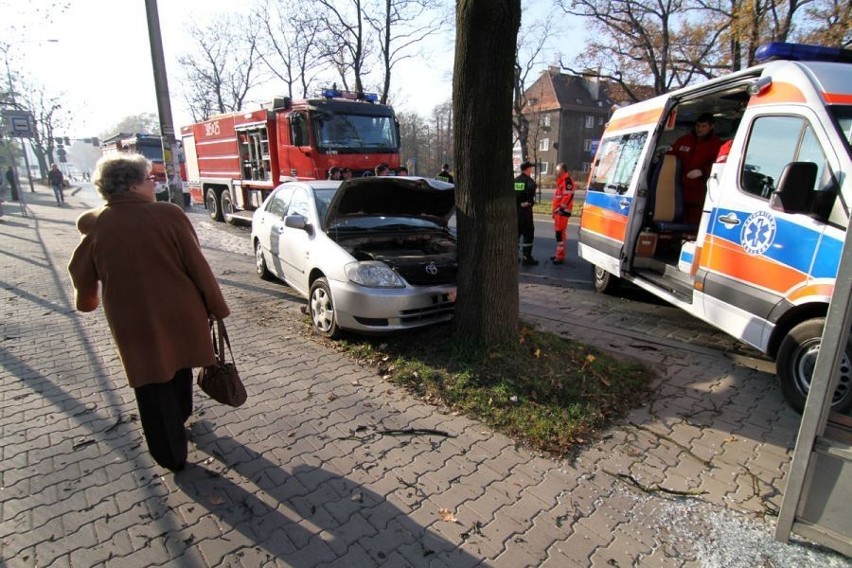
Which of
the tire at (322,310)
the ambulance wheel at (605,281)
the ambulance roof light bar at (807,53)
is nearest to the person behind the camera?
the ambulance roof light bar at (807,53)

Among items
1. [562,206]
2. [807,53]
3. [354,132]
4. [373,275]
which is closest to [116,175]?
[373,275]

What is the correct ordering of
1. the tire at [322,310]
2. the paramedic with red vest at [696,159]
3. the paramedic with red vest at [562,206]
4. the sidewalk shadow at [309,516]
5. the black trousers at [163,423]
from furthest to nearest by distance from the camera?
1. the paramedic with red vest at [562,206]
2. the paramedic with red vest at [696,159]
3. the tire at [322,310]
4. the black trousers at [163,423]
5. the sidewalk shadow at [309,516]

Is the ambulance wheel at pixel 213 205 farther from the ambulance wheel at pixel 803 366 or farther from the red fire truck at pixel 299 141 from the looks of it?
the ambulance wheel at pixel 803 366

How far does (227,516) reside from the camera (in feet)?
8.20

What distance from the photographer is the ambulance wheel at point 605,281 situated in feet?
22.6

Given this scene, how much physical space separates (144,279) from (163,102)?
24.4 feet

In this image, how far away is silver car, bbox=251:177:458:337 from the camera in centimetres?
458

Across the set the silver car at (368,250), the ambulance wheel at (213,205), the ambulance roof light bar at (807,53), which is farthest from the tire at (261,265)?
the ambulance wheel at (213,205)

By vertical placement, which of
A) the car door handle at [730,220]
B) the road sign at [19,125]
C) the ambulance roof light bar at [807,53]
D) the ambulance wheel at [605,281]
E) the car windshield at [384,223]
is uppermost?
the road sign at [19,125]

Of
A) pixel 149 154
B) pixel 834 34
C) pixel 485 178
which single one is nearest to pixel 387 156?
pixel 485 178

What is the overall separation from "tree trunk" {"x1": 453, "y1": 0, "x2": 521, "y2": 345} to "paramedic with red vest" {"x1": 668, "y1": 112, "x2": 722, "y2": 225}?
353cm

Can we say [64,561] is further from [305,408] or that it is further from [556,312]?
[556,312]

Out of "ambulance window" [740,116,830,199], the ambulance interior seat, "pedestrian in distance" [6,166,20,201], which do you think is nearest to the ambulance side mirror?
"ambulance window" [740,116,830,199]

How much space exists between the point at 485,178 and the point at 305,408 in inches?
90.9
